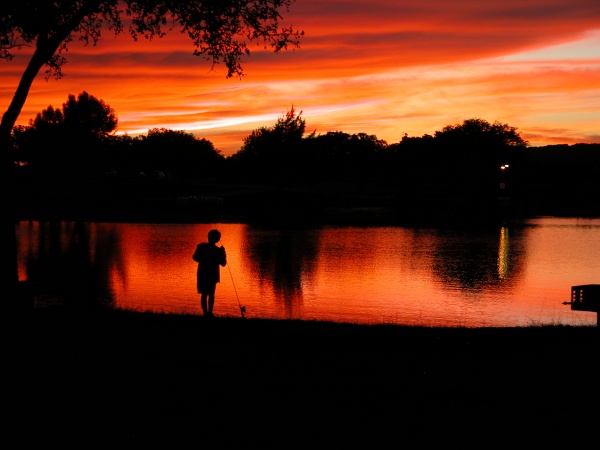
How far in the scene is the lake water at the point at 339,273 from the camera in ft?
63.9

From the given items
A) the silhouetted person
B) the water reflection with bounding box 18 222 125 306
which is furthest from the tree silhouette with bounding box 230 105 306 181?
the silhouetted person

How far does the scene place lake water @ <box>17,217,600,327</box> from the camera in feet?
63.9

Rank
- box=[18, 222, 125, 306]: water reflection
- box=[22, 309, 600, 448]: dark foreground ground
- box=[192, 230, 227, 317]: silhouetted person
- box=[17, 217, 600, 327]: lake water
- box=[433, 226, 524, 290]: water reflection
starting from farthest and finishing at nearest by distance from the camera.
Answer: box=[433, 226, 524, 290]: water reflection
box=[18, 222, 125, 306]: water reflection
box=[17, 217, 600, 327]: lake water
box=[192, 230, 227, 317]: silhouetted person
box=[22, 309, 600, 448]: dark foreground ground

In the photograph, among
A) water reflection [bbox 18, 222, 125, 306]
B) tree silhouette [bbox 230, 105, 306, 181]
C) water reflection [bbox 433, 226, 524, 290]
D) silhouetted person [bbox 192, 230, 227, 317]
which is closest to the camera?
silhouetted person [bbox 192, 230, 227, 317]

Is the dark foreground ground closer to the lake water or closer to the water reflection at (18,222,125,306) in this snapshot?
the water reflection at (18,222,125,306)

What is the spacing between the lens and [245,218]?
214 ft

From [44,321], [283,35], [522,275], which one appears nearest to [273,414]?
[44,321]

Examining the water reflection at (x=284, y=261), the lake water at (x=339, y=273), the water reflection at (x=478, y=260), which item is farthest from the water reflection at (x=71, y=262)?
the water reflection at (x=478, y=260)

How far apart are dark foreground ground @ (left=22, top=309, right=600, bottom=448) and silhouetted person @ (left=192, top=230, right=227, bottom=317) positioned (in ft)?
7.53

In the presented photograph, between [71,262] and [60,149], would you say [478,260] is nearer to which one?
[71,262]

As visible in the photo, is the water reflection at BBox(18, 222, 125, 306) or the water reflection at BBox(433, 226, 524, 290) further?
the water reflection at BBox(433, 226, 524, 290)

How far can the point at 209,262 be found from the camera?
15.9 m

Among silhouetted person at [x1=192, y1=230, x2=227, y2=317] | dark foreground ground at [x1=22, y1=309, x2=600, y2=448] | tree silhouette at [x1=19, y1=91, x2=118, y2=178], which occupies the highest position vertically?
tree silhouette at [x1=19, y1=91, x2=118, y2=178]

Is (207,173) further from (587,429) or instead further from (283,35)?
(587,429)
